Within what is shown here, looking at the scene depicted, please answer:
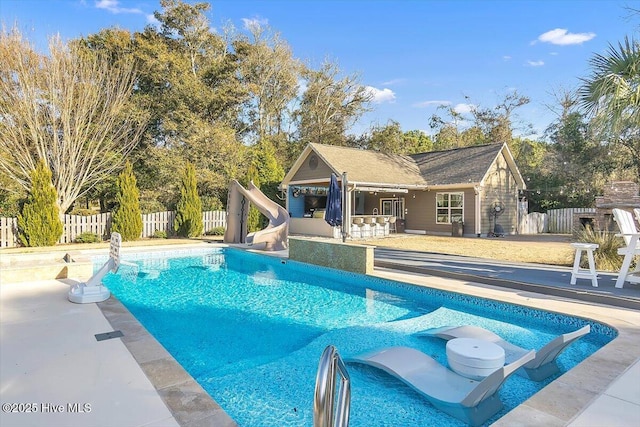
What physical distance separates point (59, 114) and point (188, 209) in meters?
6.09

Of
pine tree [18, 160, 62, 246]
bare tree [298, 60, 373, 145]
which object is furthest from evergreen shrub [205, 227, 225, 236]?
bare tree [298, 60, 373, 145]

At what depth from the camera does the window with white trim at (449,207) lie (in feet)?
58.7

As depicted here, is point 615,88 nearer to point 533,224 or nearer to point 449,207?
point 449,207

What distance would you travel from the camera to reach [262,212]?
13.1m

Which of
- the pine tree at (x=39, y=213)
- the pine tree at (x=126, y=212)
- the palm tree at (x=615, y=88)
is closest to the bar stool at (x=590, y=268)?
the palm tree at (x=615, y=88)

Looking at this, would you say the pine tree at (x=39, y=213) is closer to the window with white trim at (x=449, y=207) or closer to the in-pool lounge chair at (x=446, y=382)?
the in-pool lounge chair at (x=446, y=382)

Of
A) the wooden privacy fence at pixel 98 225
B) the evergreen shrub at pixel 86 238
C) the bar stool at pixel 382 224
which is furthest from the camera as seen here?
the bar stool at pixel 382 224

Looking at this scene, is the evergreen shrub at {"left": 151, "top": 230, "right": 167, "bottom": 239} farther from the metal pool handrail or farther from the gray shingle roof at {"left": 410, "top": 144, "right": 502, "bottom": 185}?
the metal pool handrail

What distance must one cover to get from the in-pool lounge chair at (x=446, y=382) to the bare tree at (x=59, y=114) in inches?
604

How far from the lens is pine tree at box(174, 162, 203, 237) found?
53.1ft

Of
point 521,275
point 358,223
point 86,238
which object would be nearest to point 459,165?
point 358,223

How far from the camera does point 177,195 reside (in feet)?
62.8

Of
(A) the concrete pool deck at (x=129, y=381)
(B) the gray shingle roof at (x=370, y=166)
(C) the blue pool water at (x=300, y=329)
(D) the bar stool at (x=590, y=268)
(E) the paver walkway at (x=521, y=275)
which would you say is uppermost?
(B) the gray shingle roof at (x=370, y=166)

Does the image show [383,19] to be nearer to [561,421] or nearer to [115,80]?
[115,80]
